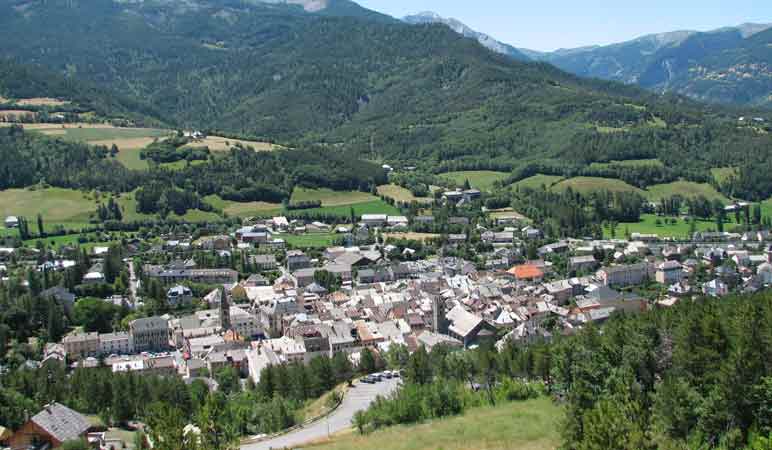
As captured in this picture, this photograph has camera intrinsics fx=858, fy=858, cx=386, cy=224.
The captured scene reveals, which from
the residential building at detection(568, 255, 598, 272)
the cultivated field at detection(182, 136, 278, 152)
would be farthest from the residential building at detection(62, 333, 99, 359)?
the cultivated field at detection(182, 136, 278, 152)

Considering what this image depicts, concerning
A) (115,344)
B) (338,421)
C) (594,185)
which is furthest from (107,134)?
(338,421)

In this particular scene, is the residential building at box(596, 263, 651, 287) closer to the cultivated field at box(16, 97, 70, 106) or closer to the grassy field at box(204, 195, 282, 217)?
the grassy field at box(204, 195, 282, 217)

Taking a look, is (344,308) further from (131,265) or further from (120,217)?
(120,217)

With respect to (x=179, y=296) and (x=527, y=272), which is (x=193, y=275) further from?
(x=527, y=272)

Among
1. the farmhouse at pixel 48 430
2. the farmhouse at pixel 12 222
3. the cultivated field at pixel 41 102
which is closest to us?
the farmhouse at pixel 48 430

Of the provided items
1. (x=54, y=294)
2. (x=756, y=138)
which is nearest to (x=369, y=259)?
(x=54, y=294)

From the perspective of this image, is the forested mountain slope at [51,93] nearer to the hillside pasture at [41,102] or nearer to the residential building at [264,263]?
the hillside pasture at [41,102]

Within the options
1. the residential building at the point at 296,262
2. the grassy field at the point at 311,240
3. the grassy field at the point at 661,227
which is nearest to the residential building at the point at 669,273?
the grassy field at the point at 661,227
